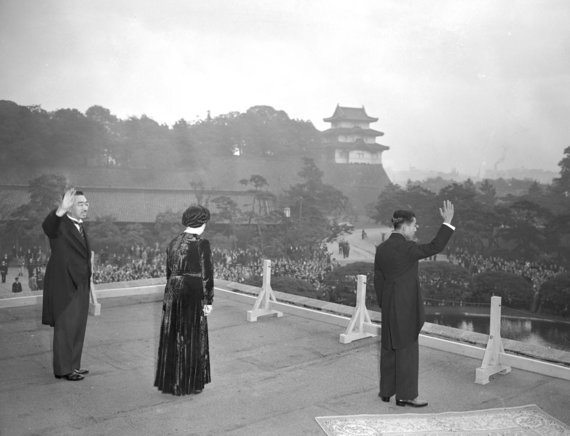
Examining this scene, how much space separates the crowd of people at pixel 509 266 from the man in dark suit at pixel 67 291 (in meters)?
16.8

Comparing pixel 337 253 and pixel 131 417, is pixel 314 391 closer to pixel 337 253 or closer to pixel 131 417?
pixel 131 417

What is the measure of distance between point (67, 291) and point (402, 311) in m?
2.41

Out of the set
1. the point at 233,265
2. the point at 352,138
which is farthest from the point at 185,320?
the point at 352,138

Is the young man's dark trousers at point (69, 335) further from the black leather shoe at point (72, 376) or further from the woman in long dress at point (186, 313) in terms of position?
the woman in long dress at point (186, 313)

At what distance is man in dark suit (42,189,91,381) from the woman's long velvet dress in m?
0.75

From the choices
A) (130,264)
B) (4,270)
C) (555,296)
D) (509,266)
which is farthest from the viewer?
(130,264)

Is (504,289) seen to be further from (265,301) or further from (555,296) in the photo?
(265,301)

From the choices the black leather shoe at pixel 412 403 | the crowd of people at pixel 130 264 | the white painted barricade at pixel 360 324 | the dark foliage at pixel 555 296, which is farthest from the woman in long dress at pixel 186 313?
the crowd of people at pixel 130 264

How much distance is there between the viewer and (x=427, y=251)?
3375mm

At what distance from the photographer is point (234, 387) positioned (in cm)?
386

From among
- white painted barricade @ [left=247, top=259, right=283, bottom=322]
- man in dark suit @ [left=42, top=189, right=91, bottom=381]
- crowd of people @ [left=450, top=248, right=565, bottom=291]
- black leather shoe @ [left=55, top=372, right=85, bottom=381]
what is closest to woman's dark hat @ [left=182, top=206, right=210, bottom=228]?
man in dark suit @ [left=42, top=189, right=91, bottom=381]

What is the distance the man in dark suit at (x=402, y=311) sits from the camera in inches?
137

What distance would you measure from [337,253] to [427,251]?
2191 cm

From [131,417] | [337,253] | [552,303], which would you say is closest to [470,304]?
[552,303]
